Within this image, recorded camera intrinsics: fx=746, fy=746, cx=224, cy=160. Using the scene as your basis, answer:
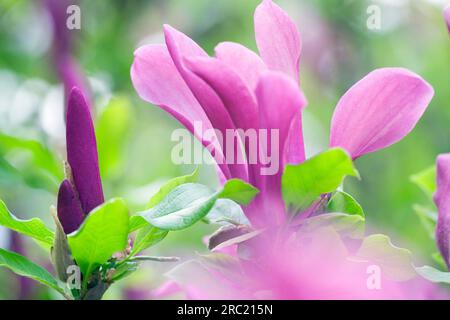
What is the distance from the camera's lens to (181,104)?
72 cm

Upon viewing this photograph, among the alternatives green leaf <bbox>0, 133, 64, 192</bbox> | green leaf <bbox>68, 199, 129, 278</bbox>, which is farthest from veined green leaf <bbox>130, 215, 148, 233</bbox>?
green leaf <bbox>0, 133, 64, 192</bbox>

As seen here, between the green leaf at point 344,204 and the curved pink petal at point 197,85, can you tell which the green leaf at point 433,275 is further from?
the curved pink petal at point 197,85

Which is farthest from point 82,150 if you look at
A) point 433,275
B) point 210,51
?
point 210,51

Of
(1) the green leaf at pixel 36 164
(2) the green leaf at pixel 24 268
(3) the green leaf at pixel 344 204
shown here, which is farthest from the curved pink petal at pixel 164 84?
(1) the green leaf at pixel 36 164

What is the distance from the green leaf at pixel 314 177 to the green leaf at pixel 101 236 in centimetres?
15

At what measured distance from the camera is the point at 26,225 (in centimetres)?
74

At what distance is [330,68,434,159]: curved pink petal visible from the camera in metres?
0.66

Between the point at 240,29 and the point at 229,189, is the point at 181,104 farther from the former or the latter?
the point at 240,29

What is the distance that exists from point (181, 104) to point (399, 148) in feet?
4.70

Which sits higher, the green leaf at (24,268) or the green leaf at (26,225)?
the green leaf at (26,225)

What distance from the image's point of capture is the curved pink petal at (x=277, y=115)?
0.60 metres

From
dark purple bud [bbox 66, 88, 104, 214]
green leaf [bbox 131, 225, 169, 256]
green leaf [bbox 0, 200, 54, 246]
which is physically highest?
dark purple bud [bbox 66, 88, 104, 214]

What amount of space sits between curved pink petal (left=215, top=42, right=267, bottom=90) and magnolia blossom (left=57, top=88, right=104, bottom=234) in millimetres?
159

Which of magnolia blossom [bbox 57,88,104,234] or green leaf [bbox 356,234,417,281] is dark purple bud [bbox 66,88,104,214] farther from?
green leaf [bbox 356,234,417,281]
